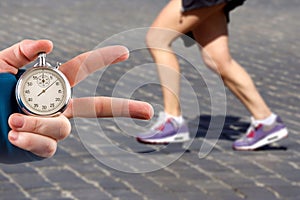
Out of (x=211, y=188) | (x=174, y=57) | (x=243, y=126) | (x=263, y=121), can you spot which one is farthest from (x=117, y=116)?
(x=243, y=126)

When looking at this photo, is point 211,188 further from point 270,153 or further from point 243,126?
point 243,126

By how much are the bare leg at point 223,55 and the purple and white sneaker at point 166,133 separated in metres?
0.45

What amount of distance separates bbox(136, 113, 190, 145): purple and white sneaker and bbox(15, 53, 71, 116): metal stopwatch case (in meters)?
4.72

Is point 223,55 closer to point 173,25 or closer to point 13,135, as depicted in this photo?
point 173,25

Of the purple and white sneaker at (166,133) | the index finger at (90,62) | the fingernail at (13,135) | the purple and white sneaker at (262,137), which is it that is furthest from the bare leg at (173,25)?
the fingernail at (13,135)

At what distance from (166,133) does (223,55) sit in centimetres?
65

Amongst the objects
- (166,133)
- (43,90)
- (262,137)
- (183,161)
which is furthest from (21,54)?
(262,137)

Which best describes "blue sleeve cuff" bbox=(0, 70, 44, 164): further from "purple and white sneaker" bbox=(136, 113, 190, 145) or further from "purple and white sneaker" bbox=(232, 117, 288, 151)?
"purple and white sneaker" bbox=(232, 117, 288, 151)

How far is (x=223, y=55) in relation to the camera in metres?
6.45

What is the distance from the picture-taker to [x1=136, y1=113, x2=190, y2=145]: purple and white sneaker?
251 inches

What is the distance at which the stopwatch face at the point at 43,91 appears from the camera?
1.51m

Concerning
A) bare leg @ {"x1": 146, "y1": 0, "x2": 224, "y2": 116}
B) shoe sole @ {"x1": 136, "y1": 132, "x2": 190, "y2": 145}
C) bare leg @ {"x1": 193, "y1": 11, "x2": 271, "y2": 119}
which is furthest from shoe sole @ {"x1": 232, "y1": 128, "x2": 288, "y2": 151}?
bare leg @ {"x1": 146, "y1": 0, "x2": 224, "y2": 116}

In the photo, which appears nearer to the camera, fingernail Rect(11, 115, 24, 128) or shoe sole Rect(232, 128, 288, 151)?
fingernail Rect(11, 115, 24, 128)

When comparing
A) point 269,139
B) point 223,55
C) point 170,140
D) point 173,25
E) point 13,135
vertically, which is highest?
point 13,135
